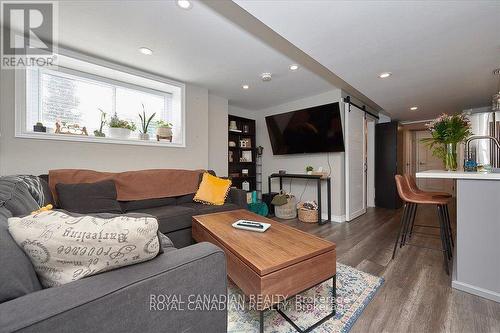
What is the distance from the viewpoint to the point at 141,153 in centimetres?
287

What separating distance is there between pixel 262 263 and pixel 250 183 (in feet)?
12.3

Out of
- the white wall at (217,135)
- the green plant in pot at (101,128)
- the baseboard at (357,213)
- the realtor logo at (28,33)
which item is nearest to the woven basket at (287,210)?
the baseboard at (357,213)

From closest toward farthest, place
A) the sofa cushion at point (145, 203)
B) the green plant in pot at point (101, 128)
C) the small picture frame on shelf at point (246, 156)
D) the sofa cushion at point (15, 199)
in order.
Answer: the sofa cushion at point (15, 199), the sofa cushion at point (145, 203), the green plant in pot at point (101, 128), the small picture frame on shelf at point (246, 156)

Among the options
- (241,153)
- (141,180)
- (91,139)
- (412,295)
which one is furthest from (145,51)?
(412,295)

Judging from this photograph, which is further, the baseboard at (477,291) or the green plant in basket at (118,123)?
the green plant in basket at (118,123)

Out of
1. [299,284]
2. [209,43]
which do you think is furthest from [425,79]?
[299,284]

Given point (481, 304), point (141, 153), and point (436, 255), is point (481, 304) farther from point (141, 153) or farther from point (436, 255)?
point (141, 153)

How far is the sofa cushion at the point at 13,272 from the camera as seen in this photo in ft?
1.83

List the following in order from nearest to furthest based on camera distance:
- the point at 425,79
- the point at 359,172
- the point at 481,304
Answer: the point at 481,304, the point at 425,79, the point at 359,172

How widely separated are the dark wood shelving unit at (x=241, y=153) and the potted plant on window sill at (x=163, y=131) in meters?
1.46

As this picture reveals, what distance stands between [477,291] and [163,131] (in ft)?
12.3

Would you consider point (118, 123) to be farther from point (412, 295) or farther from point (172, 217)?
point (412, 295)

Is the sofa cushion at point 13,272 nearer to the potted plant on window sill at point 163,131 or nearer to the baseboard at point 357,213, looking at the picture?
the potted plant on window sill at point 163,131

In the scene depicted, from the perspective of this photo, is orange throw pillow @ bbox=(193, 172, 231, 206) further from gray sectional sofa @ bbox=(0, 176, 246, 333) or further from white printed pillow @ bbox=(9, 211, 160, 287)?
white printed pillow @ bbox=(9, 211, 160, 287)
